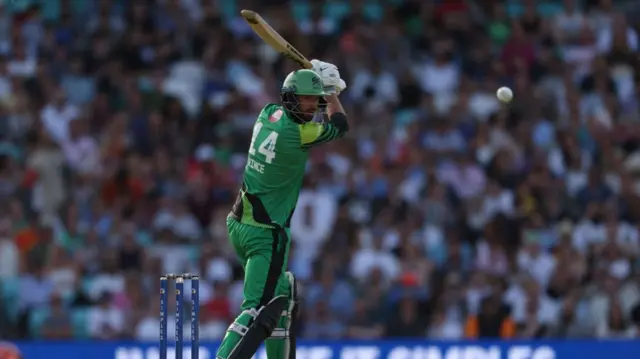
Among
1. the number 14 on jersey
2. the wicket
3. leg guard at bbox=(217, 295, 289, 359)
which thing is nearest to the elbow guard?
the number 14 on jersey

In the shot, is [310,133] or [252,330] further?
[310,133]

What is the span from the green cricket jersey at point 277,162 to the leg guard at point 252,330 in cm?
51

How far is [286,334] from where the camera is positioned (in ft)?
29.1

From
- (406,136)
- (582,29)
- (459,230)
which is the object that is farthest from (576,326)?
(582,29)

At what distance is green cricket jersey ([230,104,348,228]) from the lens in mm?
8727

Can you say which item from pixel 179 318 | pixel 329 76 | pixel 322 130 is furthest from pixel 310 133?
pixel 179 318

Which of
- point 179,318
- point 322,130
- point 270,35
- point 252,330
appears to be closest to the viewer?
point 179,318

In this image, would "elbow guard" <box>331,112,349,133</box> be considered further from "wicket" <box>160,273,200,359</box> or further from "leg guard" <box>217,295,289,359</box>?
"wicket" <box>160,273,200,359</box>

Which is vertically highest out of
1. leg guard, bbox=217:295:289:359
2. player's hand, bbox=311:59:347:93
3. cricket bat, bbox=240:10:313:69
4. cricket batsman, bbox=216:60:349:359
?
cricket bat, bbox=240:10:313:69

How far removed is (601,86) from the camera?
15.4m

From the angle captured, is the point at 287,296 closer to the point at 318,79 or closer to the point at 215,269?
the point at 318,79

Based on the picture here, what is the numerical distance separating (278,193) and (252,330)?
33.9 inches

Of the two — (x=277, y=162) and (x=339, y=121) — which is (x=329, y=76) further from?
(x=277, y=162)

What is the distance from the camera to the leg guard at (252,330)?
8.44 m
